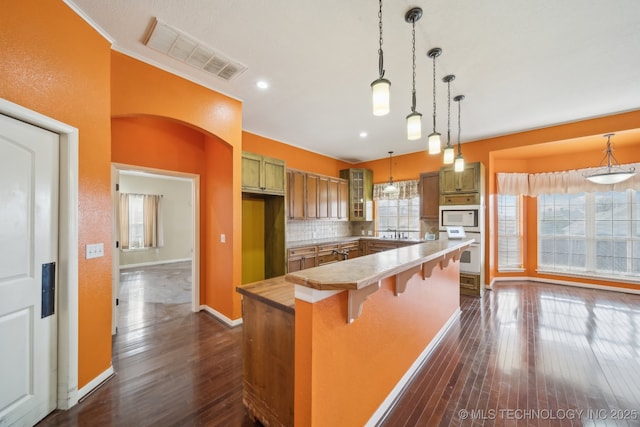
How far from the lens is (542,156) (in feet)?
16.8

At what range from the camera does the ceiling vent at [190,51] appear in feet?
6.63

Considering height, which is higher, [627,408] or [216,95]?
[216,95]

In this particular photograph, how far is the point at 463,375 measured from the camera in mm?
2170

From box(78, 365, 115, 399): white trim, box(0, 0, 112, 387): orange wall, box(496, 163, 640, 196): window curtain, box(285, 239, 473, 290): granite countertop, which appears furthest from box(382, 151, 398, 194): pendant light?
box(78, 365, 115, 399): white trim

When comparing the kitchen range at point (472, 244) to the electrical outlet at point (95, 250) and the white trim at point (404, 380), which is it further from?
the electrical outlet at point (95, 250)

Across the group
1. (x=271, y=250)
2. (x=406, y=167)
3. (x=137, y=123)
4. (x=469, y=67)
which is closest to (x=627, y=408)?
(x=469, y=67)

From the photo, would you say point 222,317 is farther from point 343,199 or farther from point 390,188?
point 390,188

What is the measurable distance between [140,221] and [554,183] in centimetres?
1046

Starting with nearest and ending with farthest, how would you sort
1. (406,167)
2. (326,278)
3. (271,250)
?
1. (326,278)
2. (271,250)
3. (406,167)

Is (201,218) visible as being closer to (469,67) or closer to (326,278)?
(326,278)

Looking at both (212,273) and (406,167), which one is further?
(406,167)

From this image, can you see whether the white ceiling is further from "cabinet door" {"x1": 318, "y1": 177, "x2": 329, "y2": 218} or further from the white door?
"cabinet door" {"x1": 318, "y1": 177, "x2": 329, "y2": 218}

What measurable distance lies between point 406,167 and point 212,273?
187 inches

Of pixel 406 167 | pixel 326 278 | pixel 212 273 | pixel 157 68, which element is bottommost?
pixel 212 273
